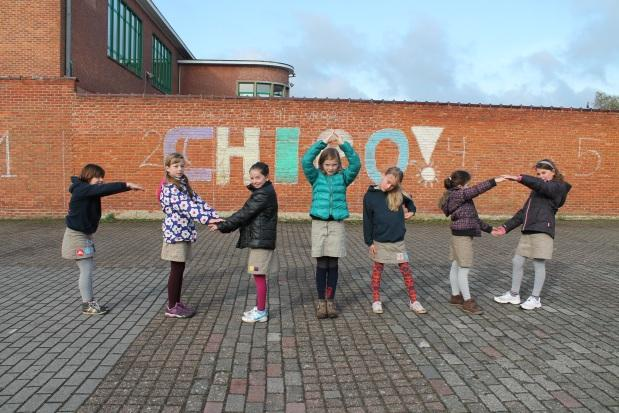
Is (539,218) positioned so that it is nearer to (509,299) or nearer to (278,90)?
(509,299)

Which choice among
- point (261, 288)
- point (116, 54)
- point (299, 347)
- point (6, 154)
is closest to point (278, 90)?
point (116, 54)

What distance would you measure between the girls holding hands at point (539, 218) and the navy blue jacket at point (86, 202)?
13.8 ft

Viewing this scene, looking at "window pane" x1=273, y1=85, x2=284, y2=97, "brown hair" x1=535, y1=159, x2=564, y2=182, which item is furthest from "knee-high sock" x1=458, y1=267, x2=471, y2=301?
"window pane" x1=273, y1=85, x2=284, y2=97

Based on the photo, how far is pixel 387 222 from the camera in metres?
5.37

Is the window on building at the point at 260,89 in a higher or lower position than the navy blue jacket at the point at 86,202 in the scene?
higher

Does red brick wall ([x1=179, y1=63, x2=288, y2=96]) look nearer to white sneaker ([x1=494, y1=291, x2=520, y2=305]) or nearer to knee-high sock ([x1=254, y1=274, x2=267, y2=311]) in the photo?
white sneaker ([x1=494, y1=291, x2=520, y2=305])

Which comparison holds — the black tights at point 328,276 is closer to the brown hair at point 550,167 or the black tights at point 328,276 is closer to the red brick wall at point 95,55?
the brown hair at point 550,167

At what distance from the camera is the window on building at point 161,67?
26172mm

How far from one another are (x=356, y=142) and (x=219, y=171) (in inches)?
152

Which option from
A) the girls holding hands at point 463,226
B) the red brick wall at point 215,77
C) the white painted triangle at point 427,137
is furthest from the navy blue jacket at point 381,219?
the red brick wall at point 215,77

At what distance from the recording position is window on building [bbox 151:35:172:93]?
2617 centimetres

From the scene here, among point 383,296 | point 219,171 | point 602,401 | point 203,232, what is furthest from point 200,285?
point 219,171

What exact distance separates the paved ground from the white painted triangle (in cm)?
703

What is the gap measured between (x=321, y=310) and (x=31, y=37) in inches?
529
